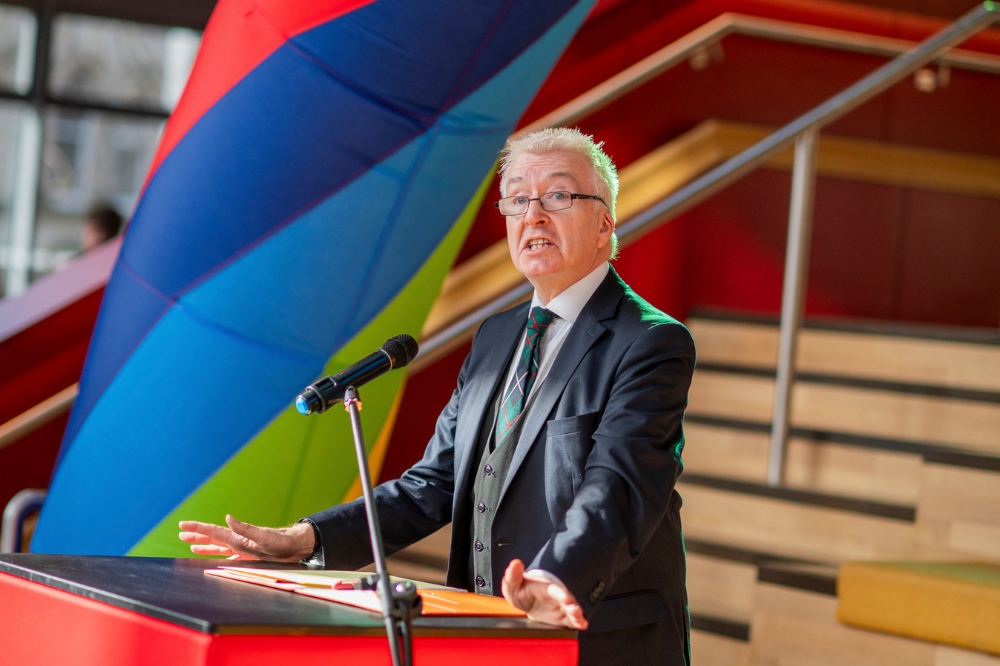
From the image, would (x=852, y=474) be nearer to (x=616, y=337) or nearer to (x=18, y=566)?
(x=616, y=337)

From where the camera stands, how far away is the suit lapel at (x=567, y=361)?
1.61 metres

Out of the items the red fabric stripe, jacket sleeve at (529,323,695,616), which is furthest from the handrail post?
jacket sleeve at (529,323,695,616)

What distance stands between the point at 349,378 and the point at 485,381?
0.45 metres

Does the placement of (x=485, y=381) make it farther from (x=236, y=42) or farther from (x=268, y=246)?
(x=236, y=42)

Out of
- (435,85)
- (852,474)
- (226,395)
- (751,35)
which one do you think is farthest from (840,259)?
(226,395)

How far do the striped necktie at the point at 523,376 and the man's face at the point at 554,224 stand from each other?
5 cm

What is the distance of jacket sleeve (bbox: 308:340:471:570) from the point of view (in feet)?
5.52

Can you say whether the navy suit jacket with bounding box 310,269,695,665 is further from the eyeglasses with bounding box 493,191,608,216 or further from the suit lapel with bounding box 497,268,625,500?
the eyeglasses with bounding box 493,191,608,216

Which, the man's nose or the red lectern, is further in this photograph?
the man's nose

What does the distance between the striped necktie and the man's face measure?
0.17 ft

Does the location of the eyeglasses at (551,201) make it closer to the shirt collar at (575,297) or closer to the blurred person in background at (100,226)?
the shirt collar at (575,297)

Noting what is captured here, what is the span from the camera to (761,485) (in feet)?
10.3

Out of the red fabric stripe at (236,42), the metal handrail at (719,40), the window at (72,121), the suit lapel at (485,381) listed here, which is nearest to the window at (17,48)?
the window at (72,121)

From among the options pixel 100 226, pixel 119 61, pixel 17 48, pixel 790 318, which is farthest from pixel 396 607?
pixel 119 61
